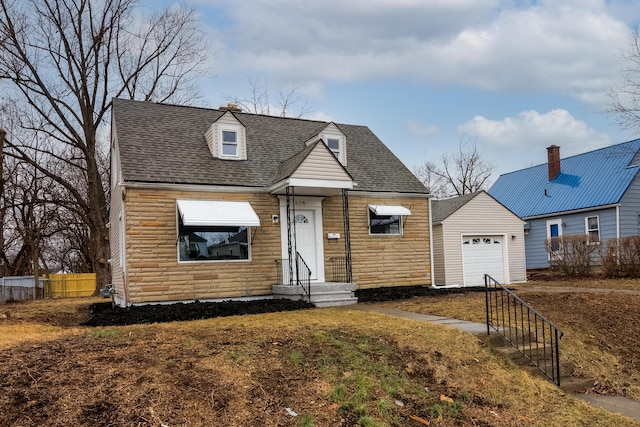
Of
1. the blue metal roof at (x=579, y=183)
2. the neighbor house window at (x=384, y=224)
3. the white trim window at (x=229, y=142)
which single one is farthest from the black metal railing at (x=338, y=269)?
the blue metal roof at (x=579, y=183)

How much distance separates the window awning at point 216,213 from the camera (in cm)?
1165

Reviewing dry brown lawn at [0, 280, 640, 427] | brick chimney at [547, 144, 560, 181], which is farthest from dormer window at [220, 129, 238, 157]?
brick chimney at [547, 144, 560, 181]

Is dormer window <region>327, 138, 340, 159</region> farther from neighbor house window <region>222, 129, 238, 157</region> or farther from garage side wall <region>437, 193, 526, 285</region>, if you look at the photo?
garage side wall <region>437, 193, 526, 285</region>

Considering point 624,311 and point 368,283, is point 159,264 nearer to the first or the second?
point 368,283

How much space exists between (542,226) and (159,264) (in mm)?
19723

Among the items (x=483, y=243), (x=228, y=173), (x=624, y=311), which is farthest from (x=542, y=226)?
(x=228, y=173)

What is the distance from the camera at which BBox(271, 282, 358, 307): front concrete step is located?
471 inches

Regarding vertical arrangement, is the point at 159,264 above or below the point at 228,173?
below

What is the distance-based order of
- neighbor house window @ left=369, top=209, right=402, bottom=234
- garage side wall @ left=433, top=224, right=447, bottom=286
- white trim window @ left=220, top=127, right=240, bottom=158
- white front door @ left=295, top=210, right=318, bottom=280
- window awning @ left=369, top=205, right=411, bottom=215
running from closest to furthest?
white front door @ left=295, top=210, right=318, bottom=280 → white trim window @ left=220, top=127, right=240, bottom=158 → window awning @ left=369, top=205, right=411, bottom=215 → neighbor house window @ left=369, top=209, right=402, bottom=234 → garage side wall @ left=433, top=224, right=447, bottom=286

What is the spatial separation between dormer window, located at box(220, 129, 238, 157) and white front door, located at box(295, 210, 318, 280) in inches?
99.8

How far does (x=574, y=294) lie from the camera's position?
11.8 meters

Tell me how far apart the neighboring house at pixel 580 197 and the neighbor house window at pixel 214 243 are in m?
13.3

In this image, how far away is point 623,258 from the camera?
675 inches

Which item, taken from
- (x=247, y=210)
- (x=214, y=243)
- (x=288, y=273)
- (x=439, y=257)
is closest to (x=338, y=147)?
(x=247, y=210)
